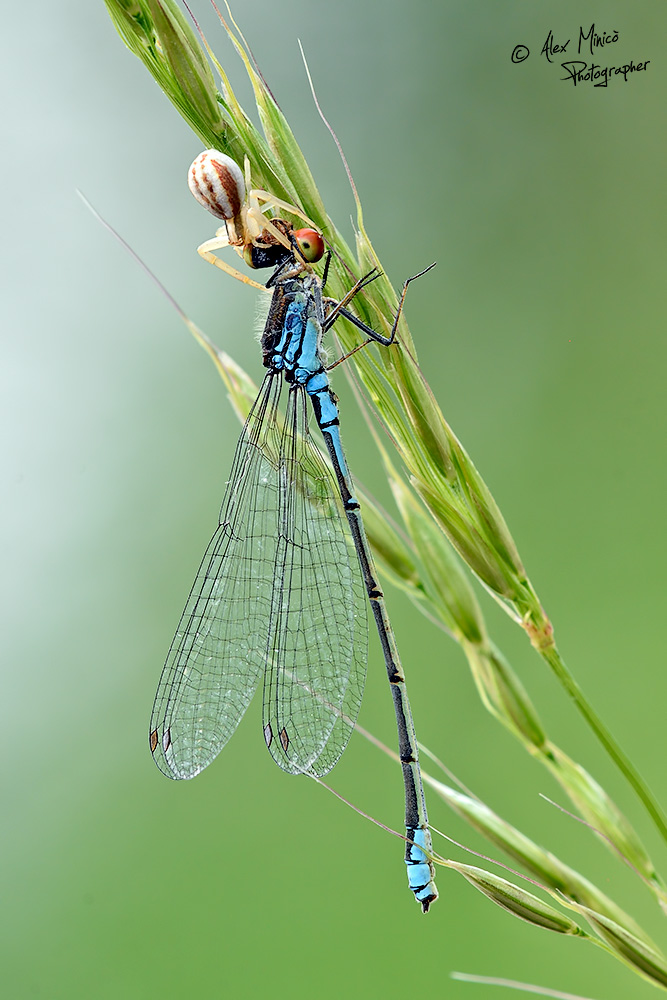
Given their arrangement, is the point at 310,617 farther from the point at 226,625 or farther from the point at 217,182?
the point at 217,182

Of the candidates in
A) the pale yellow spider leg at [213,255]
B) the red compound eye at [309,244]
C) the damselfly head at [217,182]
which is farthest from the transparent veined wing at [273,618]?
the damselfly head at [217,182]

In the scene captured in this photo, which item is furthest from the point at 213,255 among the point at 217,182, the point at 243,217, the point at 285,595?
the point at 285,595

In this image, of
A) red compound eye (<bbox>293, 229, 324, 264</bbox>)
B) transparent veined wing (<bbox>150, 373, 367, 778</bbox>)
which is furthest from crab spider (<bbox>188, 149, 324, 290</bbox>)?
transparent veined wing (<bbox>150, 373, 367, 778</bbox>)

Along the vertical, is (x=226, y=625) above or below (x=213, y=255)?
below

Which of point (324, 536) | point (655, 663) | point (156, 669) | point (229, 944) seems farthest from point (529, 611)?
point (156, 669)

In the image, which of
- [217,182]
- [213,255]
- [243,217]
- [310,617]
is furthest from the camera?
[310,617]
